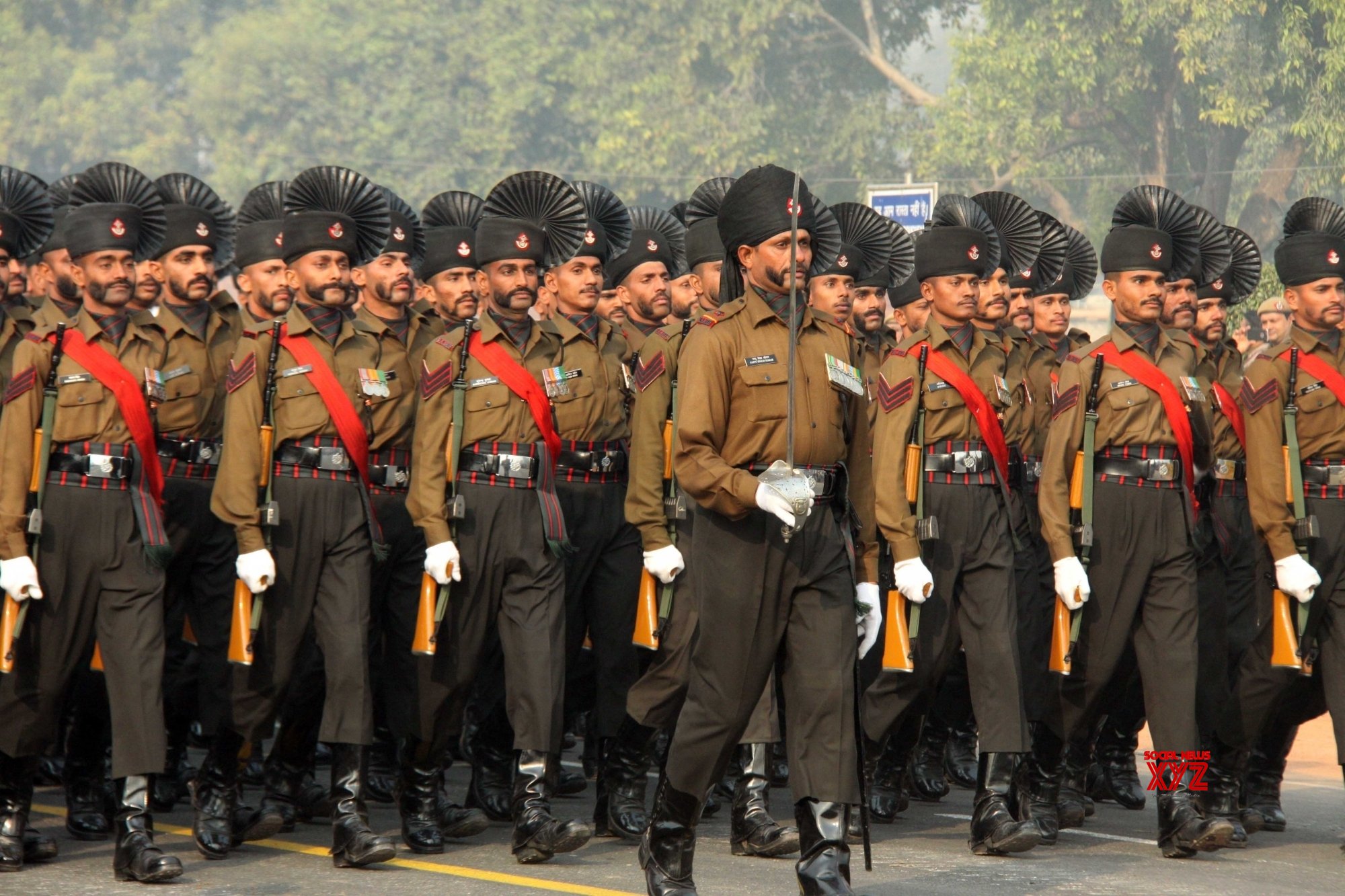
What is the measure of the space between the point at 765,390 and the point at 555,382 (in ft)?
7.57

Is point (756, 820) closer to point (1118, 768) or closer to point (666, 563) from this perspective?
point (666, 563)

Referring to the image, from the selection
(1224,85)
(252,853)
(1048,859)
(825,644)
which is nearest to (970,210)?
(1048,859)

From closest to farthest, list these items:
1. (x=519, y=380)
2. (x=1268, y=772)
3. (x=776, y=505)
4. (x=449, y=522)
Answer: (x=776, y=505)
(x=449, y=522)
(x=519, y=380)
(x=1268, y=772)

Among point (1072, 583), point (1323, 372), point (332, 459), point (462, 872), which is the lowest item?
point (462, 872)

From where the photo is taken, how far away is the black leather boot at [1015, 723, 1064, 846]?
8.63 meters

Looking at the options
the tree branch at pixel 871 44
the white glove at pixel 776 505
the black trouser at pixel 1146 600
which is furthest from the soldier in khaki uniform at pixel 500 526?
the tree branch at pixel 871 44

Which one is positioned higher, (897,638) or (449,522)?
(449,522)

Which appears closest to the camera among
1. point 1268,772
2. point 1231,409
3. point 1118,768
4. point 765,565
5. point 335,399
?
point 765,565

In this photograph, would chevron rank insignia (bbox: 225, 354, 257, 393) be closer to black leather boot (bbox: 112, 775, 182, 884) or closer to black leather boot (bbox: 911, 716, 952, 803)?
black leather boot (bbox: 112, 775, 182, 884)

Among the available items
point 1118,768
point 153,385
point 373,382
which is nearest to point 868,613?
point 373,382

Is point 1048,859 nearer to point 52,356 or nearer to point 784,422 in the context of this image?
point 784,422

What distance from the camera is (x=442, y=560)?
8.01 metres

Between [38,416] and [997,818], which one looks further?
[997,818]

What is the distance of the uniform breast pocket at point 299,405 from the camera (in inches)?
317
